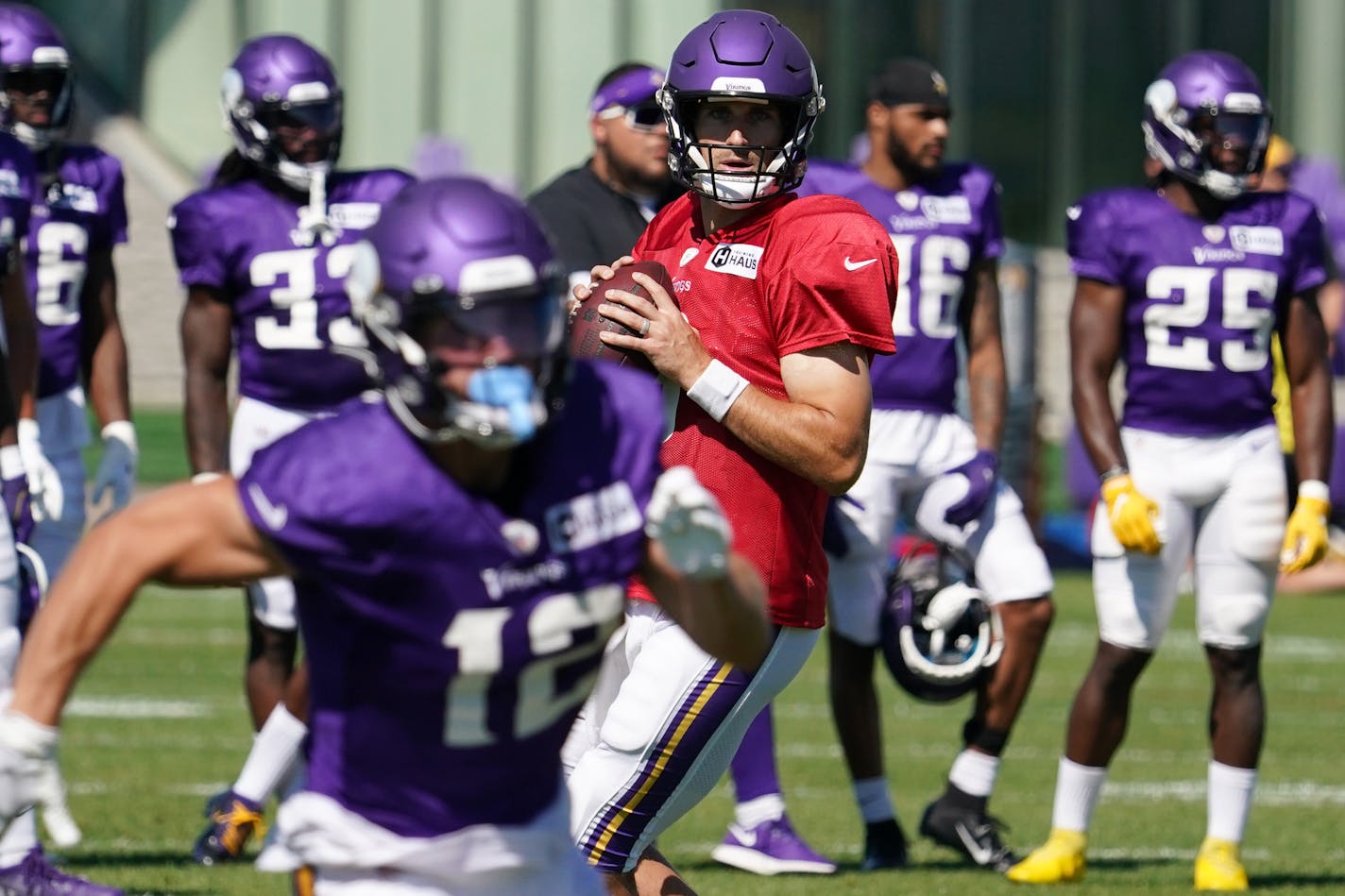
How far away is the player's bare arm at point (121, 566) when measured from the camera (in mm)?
2902

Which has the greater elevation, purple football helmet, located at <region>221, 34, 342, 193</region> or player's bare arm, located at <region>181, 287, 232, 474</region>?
purple football helmet, located at <region>221, 34, 342, 193</region>

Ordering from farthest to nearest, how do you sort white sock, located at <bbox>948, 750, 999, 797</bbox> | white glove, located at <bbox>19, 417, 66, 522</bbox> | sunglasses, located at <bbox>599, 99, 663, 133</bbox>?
sunglasses, located at <bbox>599, 99, 663, 133</bbox> → white sock, located at <bbox>948, 750, 999, 797</bbox> → white glove, located at <bbox>19, 417, 66, 522</bbox>

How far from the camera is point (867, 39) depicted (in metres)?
22.1

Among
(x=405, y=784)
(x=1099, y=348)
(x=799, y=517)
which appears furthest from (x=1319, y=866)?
(x=405, y=784)

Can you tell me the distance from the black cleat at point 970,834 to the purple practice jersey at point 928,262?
3.84 ft

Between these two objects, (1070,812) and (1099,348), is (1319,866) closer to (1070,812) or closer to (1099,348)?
(1070,812)

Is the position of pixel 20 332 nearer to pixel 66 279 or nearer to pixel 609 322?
pixel 66 279

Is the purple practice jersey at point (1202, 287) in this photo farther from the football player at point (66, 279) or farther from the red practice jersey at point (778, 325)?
the football player at point (66, 279)

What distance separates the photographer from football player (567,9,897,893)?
12.8ft

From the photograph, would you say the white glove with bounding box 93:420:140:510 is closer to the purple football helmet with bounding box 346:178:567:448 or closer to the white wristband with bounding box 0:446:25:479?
the white wristband with bounding box 0:446:25:479

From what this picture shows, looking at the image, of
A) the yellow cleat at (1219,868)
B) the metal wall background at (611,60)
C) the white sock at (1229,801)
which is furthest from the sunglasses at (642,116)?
the metal wall background at (611,60)

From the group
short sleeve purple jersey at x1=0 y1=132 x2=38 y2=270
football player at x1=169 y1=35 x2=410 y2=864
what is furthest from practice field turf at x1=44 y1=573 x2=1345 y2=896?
short sleeve purple jersey at x1=0 y1=132 x2=38 y2=270

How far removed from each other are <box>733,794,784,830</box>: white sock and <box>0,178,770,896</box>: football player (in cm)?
295

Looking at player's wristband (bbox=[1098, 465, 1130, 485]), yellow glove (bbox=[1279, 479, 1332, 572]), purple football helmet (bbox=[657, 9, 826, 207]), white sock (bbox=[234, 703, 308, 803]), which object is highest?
purple football helmet (bbox=[657, 9, 826, 207])
